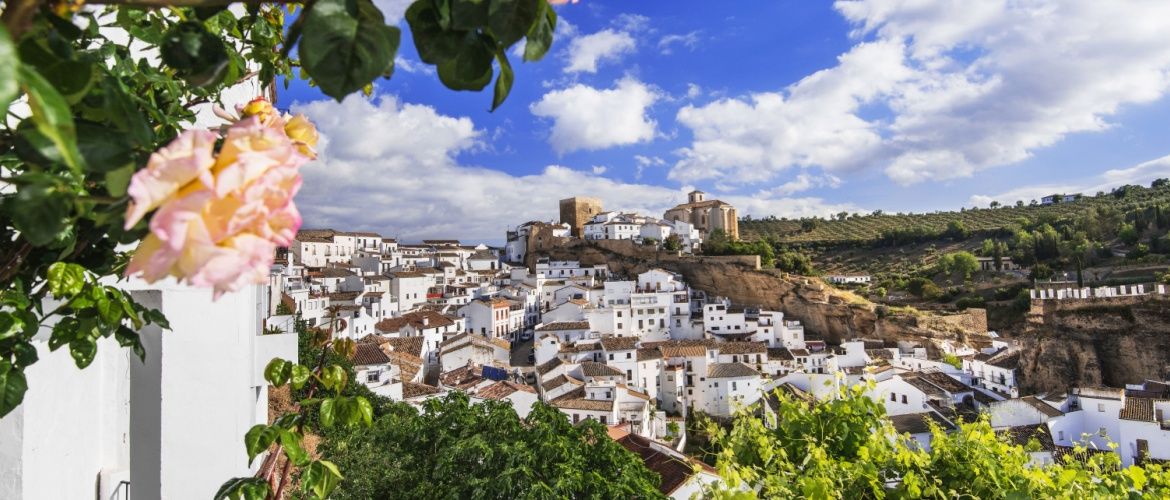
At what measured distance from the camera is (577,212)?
59312 millimetres

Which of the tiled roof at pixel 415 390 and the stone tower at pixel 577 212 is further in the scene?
the stone tower at pixel 577 212

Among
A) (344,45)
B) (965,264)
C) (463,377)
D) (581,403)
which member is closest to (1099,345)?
(965,264)

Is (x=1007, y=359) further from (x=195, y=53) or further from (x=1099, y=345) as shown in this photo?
(x=195, y=53)

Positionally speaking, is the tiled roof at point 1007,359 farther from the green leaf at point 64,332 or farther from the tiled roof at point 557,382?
the green leaf at point 64,332

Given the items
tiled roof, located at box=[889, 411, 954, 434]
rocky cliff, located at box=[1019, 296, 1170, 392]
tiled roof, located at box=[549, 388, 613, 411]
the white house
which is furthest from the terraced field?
the white house

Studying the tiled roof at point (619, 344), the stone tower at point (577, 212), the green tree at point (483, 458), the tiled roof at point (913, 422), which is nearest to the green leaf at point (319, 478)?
the green tree at point (483, 458)

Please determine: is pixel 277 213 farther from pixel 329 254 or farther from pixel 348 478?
pixel 329 254

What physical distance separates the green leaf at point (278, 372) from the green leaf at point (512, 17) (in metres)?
1.27

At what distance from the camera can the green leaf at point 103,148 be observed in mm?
627

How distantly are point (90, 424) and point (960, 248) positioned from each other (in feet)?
200

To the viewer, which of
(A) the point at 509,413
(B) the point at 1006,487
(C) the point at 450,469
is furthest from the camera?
(A) the point at 509,413

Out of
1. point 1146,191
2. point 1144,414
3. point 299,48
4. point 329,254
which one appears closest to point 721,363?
point 1144,414

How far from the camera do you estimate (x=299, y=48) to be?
28.0 inches

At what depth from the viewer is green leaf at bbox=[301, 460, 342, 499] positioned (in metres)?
1.45
